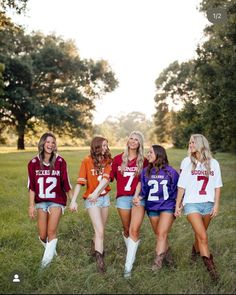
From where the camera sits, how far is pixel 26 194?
13742 mm

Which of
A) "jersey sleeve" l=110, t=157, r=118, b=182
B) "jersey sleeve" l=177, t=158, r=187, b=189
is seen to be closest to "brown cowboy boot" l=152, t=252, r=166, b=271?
"jersey sleeve" l=177, t=158, r=187, b=189

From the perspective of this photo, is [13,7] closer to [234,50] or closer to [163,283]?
[234,50]

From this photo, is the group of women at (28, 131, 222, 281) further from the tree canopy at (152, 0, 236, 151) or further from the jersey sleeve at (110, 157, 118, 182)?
the tree canopy at (152, 0, 236, 151)

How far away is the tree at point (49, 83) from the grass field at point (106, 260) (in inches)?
A: 1185

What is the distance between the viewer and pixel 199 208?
636cm

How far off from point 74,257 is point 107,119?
496 feet

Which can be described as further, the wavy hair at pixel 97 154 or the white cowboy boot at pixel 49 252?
the wavy hair at pixel 97 154

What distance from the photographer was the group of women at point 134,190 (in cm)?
638

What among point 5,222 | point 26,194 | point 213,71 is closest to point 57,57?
point 213,71

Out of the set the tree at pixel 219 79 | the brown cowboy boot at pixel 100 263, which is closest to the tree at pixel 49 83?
the tree at pixel 219 79

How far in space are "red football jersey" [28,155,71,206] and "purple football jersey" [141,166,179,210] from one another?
3.86ft

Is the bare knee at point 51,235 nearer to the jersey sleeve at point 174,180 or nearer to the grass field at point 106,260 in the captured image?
the grass field at point 106,260

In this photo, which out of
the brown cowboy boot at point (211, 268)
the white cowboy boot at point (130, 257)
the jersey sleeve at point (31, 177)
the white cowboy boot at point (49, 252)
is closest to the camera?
the brown cowboy boot at point (211, 268)

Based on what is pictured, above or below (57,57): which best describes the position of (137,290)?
below
